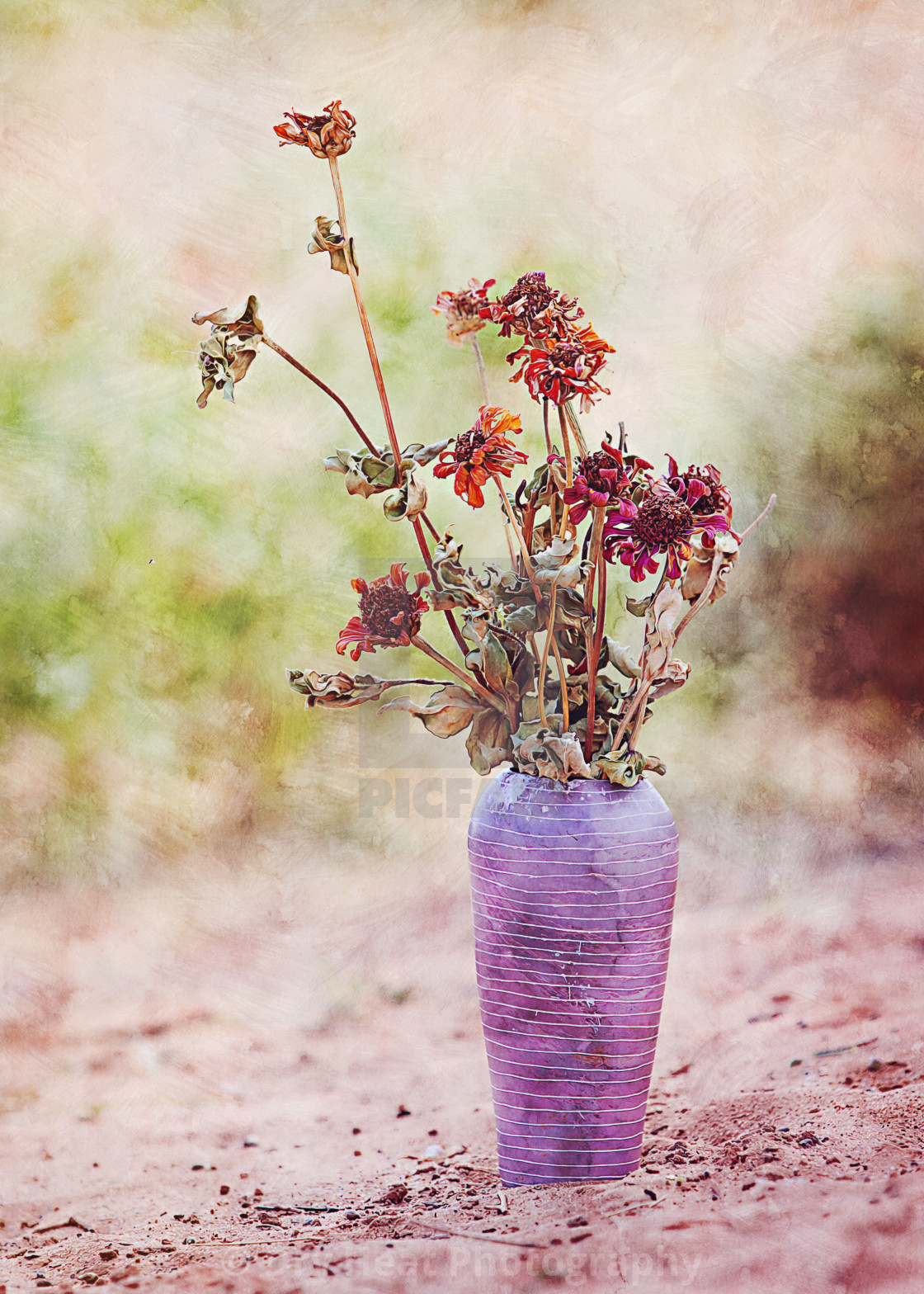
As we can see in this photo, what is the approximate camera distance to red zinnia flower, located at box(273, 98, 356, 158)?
4.51ft

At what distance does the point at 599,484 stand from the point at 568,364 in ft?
0.46

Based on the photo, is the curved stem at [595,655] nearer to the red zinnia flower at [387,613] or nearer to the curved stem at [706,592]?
the curved stem at [706,592]

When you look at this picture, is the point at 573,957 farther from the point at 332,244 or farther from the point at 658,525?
the point at 332,244

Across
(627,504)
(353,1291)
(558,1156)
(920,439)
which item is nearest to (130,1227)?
(353,1291)

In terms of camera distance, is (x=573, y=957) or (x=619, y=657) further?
(x=619, y=657)

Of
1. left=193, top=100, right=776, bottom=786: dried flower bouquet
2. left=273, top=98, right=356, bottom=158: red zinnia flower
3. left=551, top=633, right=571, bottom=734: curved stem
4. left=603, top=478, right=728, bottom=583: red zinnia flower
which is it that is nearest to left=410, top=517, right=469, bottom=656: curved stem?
left=193, top=100, right=776, bottom=786: dried flower bouquet

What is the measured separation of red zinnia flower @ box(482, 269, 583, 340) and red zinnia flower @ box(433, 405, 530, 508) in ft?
0.31

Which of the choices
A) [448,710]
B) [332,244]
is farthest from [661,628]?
[332,244]

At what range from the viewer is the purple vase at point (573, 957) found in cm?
140

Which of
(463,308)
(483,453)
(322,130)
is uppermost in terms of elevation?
(322,130)

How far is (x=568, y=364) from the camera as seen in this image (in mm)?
1378

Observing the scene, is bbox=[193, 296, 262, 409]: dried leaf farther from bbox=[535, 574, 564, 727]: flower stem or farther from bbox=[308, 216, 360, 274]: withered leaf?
bbox=[535, 574, 564, 727]: flower stem

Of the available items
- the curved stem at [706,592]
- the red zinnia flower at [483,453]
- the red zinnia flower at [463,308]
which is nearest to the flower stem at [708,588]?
the curved stem at [706,592]

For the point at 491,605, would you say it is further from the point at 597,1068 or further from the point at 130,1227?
the point at 130,1227
